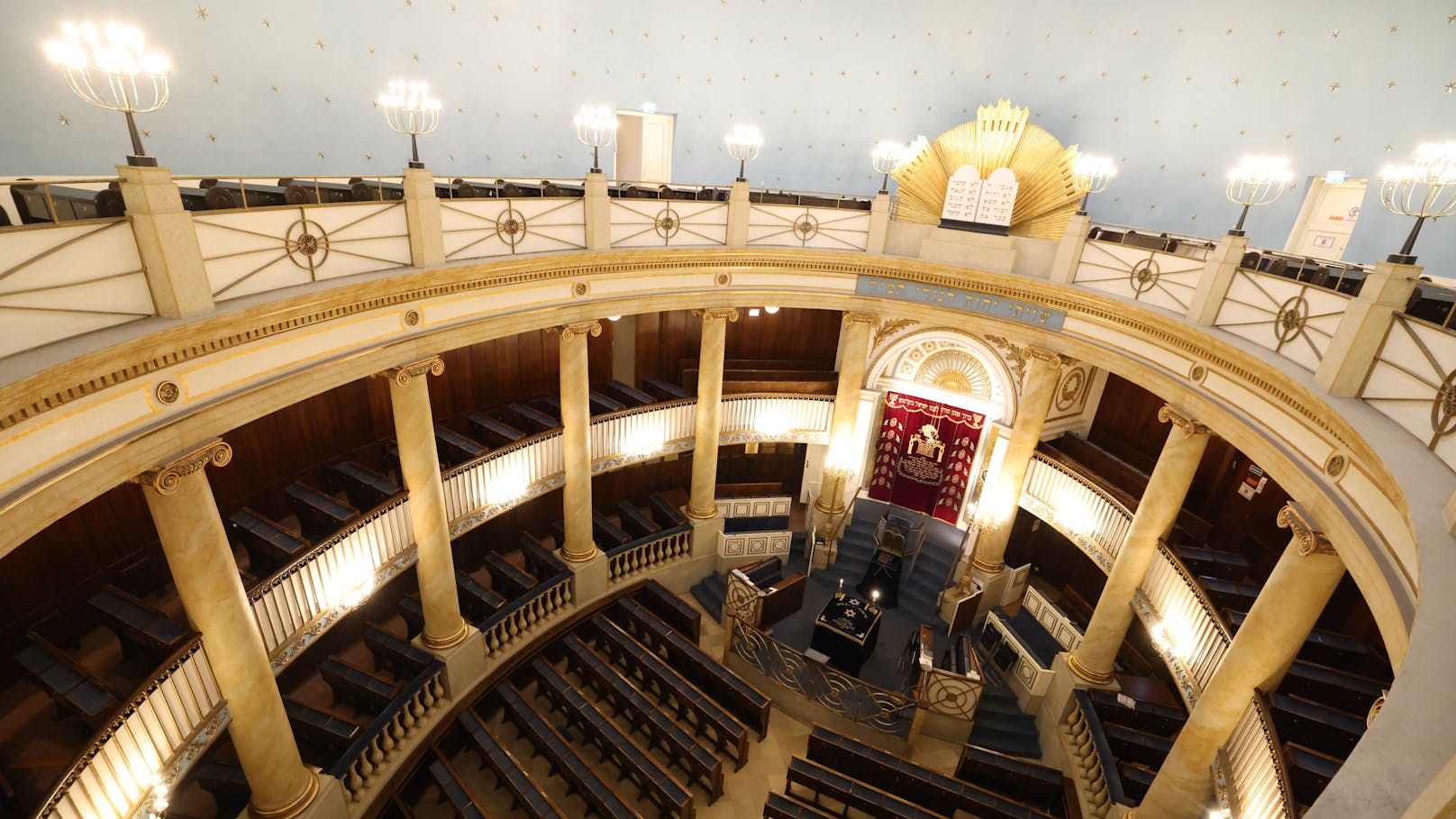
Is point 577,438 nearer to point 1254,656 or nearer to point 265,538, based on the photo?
point 265,538

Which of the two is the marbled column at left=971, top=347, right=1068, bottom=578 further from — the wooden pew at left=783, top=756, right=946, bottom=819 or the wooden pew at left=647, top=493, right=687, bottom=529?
the wooden pew at left=647, top=493, right=687, bottom=529

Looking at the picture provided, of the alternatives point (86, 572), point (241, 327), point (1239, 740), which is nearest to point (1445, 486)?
point (1239, 740)

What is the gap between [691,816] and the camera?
9516 mm

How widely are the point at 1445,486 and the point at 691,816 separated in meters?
9.65

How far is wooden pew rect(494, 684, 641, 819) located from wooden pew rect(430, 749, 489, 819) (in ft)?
4.04

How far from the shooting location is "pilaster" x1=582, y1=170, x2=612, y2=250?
9512 millimetres

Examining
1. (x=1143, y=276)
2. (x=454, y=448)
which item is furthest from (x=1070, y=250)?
(x=454, y=448)

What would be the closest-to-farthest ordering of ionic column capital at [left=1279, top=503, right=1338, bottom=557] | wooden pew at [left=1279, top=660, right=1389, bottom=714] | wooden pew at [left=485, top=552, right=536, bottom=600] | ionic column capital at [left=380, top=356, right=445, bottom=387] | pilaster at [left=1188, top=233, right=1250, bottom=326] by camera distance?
1. ionic column capital at [left=1279, top=503, right=1338, bottom=557]
2. wooden pew at [left=1279, top=660, right=1389, bottom=714]
3. ionic column capital at [left=380, top=356, right=445, bottom=387]
4. pilaster at [left=1188, top=233, right=1250, bottom=326]
5. wooden pew at [left=485, top=552, right=536, bottom=600]

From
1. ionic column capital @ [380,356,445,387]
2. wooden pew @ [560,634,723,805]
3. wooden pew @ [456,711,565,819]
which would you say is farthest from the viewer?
wooden pew @ [560,634,723,805]

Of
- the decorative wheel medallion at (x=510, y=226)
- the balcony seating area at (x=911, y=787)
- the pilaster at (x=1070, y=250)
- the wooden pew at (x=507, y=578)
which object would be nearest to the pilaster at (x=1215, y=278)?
the pilaster at (x=1070, y=250)

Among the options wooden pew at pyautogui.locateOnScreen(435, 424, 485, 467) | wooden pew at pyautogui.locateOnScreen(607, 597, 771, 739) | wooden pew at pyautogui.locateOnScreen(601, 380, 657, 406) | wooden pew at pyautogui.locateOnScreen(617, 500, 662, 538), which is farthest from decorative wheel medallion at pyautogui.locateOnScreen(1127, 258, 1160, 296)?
wooden pew at pyautogui.locateOnScreen(435, 424, 485, 467)

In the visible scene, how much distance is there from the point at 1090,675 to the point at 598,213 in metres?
11.7

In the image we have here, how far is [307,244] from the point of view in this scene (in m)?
6.68

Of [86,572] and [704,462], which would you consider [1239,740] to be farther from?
[86,572]
